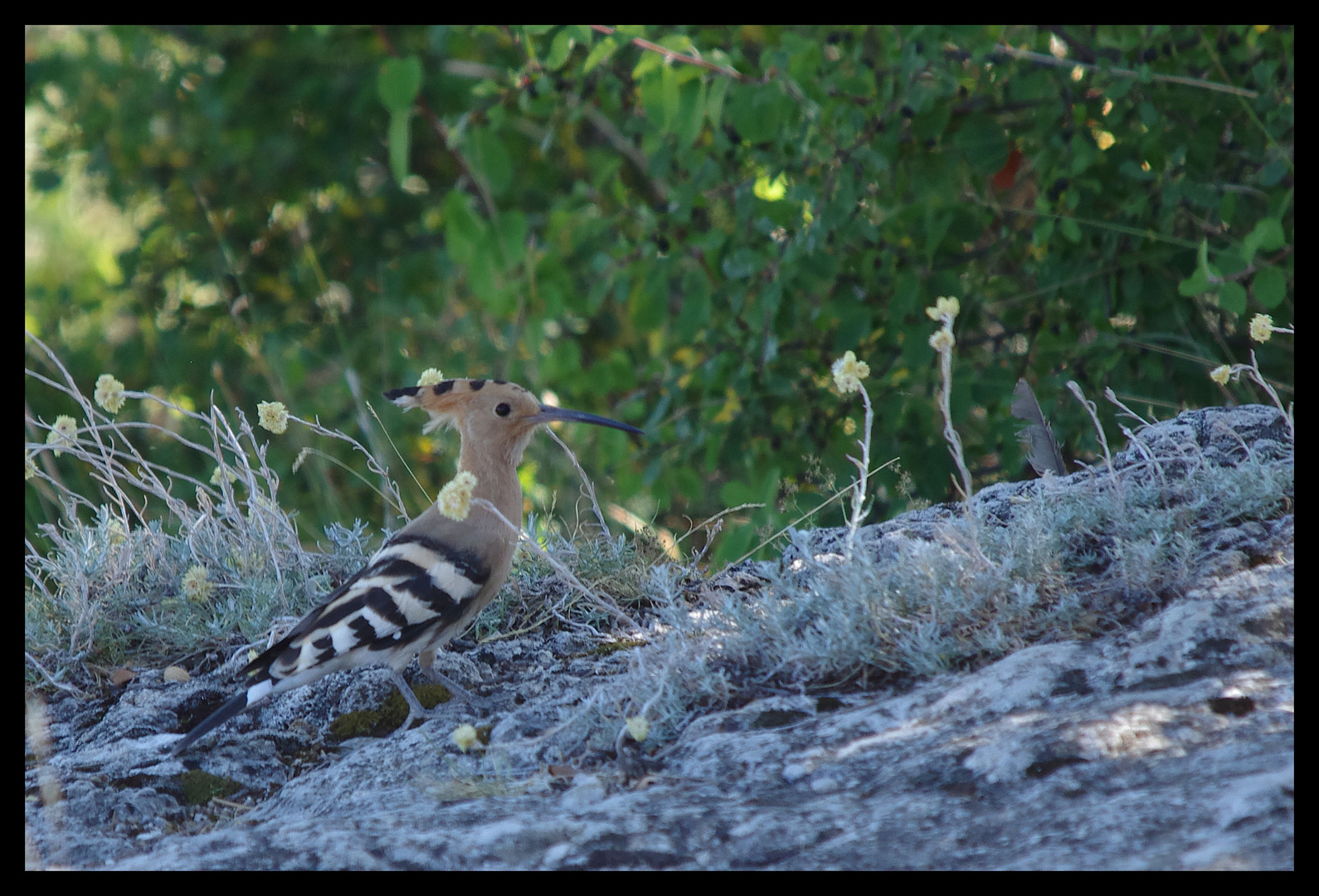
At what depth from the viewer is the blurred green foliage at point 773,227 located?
4723 mm

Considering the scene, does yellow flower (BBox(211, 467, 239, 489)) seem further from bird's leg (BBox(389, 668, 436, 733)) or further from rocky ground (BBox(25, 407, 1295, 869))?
bird's leg (BBox(389, 668, 436, 733))

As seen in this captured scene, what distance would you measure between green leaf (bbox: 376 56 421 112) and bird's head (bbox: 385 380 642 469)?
1.92m

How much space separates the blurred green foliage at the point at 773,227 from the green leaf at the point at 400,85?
0.02 metres

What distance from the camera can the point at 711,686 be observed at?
277 cm

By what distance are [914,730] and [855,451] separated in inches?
116

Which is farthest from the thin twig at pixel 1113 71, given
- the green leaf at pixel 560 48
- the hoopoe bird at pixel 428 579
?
the hoopoe bird at pixel 428 579

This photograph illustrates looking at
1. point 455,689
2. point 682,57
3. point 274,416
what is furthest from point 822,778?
point 682,57

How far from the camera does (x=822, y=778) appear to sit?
7.65 ft

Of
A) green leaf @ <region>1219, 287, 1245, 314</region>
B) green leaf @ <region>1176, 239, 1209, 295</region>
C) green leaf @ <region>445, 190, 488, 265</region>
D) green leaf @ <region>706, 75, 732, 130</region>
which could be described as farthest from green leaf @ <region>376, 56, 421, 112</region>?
green leaf @ <region>1219, 287, 1245, 314</region>

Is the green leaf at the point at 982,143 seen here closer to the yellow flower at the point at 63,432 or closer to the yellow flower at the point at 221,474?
the yellow flower at the point at 221,474

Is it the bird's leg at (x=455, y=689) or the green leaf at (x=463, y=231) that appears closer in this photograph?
the bird's leg at (x=455, y=689)

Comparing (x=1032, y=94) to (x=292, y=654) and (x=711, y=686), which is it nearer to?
(x=711, y=686)

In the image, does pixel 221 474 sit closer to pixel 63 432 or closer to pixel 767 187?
pixel 63 432

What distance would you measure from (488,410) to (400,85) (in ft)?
6.93
